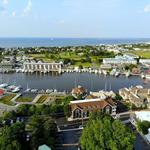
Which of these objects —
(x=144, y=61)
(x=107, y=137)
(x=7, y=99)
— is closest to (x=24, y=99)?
(x=7, y=99)

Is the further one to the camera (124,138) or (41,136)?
(41,136)

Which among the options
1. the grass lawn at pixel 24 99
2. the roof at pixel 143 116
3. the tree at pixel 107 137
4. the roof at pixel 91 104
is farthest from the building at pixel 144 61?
the tree at pixel 107 137

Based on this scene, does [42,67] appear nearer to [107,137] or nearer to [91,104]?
[91,104]

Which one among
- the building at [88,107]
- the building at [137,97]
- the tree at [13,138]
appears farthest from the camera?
the building at [137,97]

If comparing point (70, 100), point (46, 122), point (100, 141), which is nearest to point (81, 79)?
point (70, 100)

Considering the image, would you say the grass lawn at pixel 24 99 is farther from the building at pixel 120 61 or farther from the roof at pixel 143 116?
the building at pixel 120 61

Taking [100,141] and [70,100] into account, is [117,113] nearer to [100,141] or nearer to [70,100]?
[70,100]

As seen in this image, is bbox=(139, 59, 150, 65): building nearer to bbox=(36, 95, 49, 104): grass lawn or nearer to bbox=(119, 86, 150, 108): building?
bbox=(119, 86, 150, 108): building
